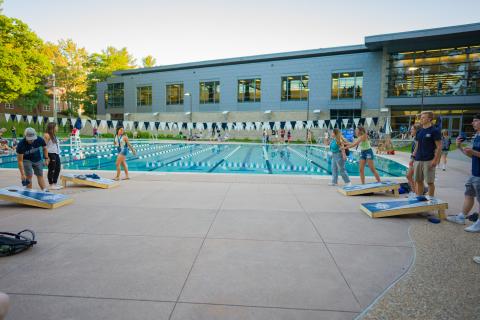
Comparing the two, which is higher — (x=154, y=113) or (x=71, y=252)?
(x=154, y=113)

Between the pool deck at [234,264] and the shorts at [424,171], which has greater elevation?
the shorts at [424,171]

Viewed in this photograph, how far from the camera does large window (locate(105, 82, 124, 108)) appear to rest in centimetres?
4962

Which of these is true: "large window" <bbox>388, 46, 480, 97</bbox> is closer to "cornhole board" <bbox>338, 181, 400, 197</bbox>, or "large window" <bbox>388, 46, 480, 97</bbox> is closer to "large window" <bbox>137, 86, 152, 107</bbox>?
"cornhole board" <bbox>338, 181, 400, 197</bbox>

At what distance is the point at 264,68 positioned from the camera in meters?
37.8

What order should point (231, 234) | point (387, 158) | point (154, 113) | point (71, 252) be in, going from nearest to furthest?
point (71, 252) → point (231, 234) → point (387, 158) → point (154, 113)

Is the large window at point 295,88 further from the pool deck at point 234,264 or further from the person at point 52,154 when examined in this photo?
the person at point 52,154

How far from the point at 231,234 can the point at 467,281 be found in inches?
118

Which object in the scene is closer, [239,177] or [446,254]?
[446,254]

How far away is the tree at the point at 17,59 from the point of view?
99.0 ft

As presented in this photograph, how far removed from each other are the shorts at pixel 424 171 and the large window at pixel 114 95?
50703mm

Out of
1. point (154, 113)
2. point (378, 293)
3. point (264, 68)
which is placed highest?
point (264, 68)

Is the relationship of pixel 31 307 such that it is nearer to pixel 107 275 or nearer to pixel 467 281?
pixel 107 275

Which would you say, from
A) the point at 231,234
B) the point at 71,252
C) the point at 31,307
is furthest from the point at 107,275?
the point at 231,234

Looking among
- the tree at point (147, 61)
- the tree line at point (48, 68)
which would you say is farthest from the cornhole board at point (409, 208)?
the tree at point (147, 61)
